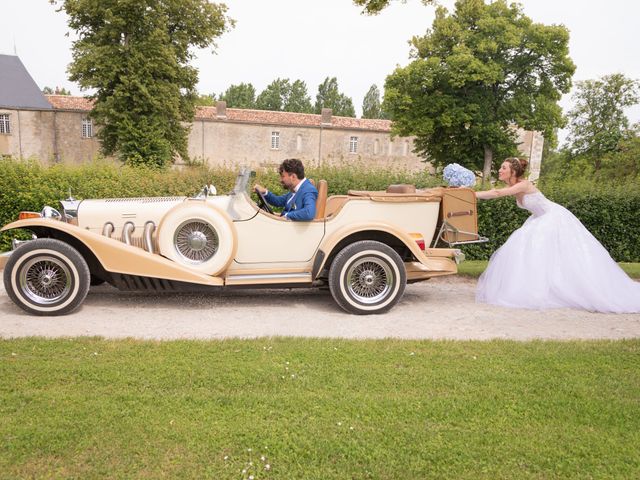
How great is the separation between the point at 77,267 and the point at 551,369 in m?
4.82

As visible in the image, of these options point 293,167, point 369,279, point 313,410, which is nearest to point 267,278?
point 369,279

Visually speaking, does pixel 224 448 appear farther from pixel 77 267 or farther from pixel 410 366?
pixel 77 267

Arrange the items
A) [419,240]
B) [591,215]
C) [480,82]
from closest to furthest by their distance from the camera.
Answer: [419,240]
[591,215]
[480,82]

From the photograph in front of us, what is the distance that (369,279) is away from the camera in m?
5.93

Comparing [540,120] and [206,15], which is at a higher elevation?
[206,15]

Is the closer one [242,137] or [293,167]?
[293,167]

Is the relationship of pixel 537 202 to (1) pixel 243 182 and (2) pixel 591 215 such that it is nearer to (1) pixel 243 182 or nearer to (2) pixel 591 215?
(1) pixel 243 182

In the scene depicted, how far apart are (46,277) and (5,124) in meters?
39.9

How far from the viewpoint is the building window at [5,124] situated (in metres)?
37.8

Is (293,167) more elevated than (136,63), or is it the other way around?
(136,63)

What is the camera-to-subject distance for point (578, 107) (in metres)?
44.9

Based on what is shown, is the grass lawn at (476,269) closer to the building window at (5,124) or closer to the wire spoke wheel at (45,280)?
the wire spoke wheel at (45,280)

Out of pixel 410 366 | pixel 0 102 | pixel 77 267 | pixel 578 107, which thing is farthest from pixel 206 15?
pixel 578 107

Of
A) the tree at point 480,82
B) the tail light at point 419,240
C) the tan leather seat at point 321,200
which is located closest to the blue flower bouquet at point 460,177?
the tail light at point 419,240
